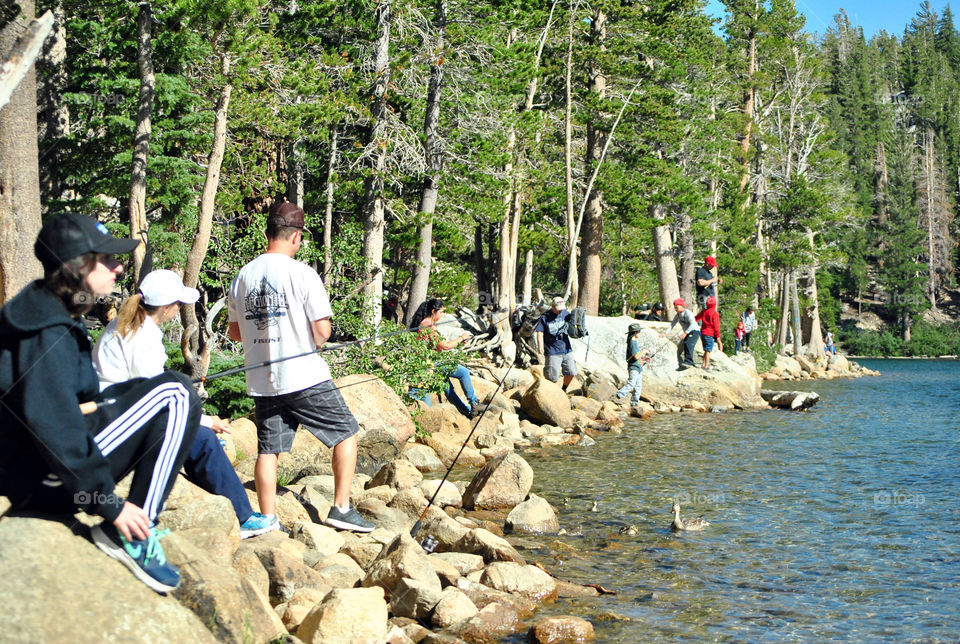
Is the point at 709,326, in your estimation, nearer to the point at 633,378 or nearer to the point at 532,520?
the point at 633,378

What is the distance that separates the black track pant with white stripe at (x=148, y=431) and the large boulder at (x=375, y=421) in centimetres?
641

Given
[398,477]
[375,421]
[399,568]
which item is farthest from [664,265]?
[399,568]

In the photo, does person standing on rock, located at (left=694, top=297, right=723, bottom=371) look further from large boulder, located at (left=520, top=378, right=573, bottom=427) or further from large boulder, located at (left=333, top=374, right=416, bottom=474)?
large boulder, located at (left=333, top=374, right=416, bottom=474)

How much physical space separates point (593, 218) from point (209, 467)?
76.7 feet

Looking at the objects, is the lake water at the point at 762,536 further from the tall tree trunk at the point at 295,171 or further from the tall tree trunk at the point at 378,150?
the tall tree trunk at the point at 295,171

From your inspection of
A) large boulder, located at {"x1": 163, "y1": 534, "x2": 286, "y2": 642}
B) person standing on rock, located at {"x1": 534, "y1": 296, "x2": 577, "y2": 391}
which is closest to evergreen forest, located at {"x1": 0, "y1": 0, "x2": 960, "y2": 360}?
person standing on rock, located at {"x1": 534, "y1": 296, "x2": 577, "y2": 391}

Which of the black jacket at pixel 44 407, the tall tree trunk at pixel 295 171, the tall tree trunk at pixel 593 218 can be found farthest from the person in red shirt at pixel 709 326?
the black jacket at pixel 44 407

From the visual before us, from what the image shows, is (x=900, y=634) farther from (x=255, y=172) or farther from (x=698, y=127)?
(x=698, y=127)

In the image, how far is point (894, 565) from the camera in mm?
7961

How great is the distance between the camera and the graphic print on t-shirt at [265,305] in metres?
5.95

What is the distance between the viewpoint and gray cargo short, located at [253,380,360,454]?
6070 mm

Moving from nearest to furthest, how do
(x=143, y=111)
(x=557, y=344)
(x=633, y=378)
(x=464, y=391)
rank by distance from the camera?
(x=143, y=111)
(x=464, y=391)
(x=557, y=344)
(x=633, y=378)

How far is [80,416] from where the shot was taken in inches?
145

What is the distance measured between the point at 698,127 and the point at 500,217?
10303mm
